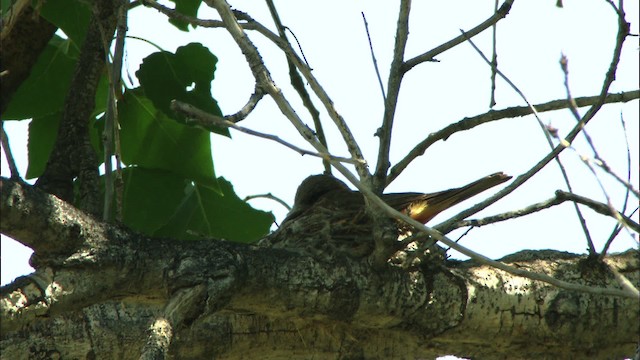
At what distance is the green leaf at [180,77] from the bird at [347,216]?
0.73 metres

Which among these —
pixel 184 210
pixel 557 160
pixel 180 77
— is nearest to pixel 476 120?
pixel 557 160

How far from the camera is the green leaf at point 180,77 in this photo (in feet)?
14.9

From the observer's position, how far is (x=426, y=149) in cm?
333

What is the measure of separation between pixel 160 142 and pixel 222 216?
18.7 inches

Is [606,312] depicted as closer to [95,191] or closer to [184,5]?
[95,191]

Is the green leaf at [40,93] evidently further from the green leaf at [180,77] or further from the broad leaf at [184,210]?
the broad leaf at [184,210]

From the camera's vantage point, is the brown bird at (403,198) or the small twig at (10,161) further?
the brown bird at (403,198)

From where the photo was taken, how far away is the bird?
4.06 metres

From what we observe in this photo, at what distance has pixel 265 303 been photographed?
3.34 meters

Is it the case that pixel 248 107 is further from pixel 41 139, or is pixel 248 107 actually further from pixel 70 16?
pixel 41 139

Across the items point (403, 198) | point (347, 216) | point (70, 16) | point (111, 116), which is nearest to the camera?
point (111, 116)

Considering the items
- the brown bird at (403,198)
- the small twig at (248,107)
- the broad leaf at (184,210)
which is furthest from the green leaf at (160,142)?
the small twig at (248,107)

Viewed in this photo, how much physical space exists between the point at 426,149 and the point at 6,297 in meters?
1.48

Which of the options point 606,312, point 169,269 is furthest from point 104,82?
point 606,312
